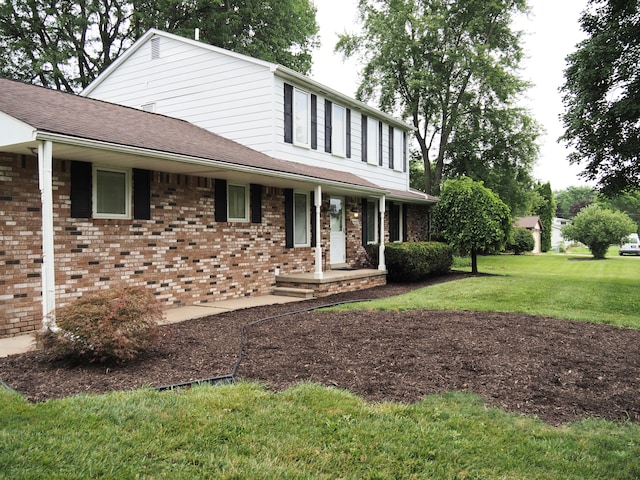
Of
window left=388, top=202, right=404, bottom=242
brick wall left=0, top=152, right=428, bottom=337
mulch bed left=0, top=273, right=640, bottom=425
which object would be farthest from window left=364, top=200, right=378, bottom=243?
mulch bed left=0, top=273, right=640, bottom=425

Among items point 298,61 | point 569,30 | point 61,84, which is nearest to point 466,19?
point 298,61


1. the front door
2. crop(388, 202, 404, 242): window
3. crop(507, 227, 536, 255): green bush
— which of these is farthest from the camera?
A: crop(507, 227, 536, 255): green bush

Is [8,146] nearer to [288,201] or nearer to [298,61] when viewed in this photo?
[288,201]

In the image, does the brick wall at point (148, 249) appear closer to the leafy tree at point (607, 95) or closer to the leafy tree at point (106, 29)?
the leafy tree at point (607, 95)

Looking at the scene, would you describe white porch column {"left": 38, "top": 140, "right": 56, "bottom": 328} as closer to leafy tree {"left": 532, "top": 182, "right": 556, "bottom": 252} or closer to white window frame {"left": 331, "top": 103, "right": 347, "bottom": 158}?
white window frame {"left": 331, "top": 103, "right": 347, "bottom": 158}

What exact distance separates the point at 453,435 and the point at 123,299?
3720 millimetres

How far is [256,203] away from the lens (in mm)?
10859

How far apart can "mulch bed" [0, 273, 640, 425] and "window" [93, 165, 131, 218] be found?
7.37 feet

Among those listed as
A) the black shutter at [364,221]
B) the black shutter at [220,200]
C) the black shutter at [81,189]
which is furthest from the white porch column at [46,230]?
the black shutter at [364,221]

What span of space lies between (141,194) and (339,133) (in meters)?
7.54

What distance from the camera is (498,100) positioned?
85.3 ft

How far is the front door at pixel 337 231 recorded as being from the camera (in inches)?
550

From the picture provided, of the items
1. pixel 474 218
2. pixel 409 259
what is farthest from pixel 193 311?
pixel 474 218

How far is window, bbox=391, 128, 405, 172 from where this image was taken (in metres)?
17.8
